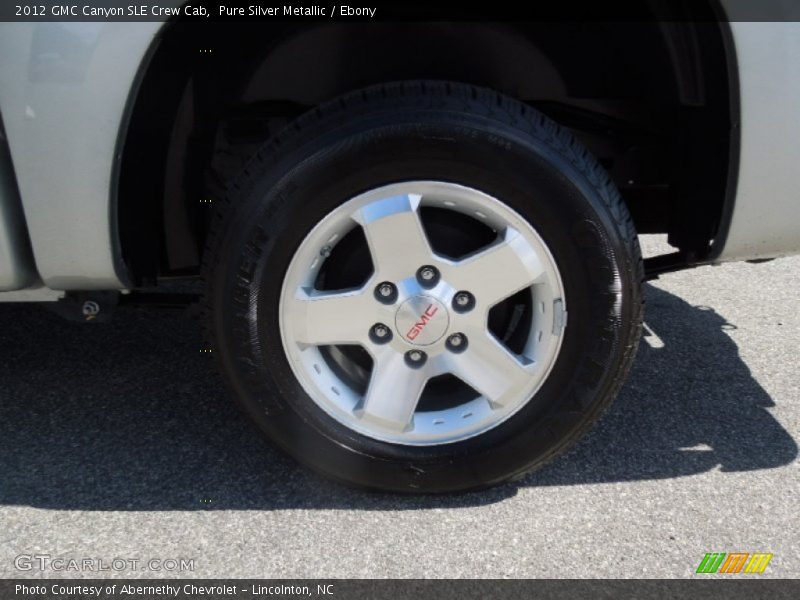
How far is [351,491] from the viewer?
215cm

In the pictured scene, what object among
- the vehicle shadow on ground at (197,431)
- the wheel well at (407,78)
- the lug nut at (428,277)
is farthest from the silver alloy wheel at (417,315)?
the wheel well at (407,78)

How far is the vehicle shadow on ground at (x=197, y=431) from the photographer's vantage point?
2.14 m

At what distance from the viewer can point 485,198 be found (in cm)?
190

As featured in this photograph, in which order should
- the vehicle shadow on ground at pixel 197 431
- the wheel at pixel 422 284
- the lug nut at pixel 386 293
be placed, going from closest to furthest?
the wheel at pixel 422 284 → the lug nut at pixel 386 293 → the vehicle shadow on ground at pixel 197 431

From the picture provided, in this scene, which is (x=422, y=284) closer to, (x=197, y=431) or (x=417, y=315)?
(x=417, y=315)

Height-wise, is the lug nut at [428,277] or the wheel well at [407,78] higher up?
the wheel well at [407,78]

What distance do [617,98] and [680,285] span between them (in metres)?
1.44


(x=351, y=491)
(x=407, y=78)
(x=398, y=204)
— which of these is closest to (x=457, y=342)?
(x=398, y=204)

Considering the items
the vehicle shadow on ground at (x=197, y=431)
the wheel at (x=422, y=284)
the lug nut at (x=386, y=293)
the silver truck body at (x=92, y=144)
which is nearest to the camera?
the silver truck body at (x=92, y=144)

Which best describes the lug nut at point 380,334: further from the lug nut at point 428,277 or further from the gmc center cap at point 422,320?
the lug nut at point 428,277

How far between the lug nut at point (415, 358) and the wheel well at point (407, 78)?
695 millimetres

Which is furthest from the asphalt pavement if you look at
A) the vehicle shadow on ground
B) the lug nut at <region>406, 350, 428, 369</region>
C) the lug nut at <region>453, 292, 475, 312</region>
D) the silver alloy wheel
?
the lug nut at <region>453, 292, 475, 312</region>

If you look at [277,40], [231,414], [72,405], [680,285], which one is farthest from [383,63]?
[680,285]

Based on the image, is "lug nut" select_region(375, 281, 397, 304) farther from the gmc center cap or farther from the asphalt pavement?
the asphalt pavement
